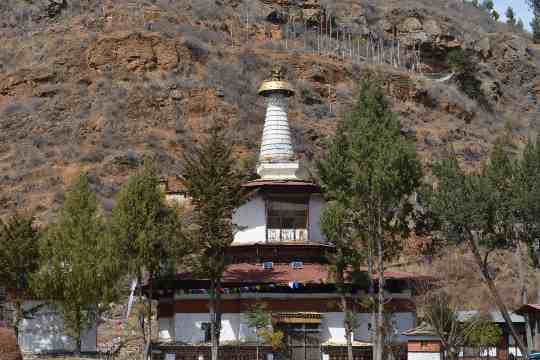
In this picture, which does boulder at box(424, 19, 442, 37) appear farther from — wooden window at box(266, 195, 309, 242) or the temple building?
wooden window at box(266, 195, 309, 242)

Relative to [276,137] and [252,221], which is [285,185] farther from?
[276,137]

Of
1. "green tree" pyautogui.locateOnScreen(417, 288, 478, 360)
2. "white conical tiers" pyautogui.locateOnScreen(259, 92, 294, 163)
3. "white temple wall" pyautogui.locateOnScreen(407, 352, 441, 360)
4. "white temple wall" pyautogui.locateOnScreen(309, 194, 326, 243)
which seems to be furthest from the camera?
"white conical tiers" pyautogui.locateOnScreen(259, 92, 294, 163)

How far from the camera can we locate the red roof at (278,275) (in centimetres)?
3938

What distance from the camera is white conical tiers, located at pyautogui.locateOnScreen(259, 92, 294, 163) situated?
149ft

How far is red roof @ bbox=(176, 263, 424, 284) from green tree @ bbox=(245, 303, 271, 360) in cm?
121

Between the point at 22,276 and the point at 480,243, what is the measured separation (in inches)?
778

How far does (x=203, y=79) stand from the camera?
290 ft

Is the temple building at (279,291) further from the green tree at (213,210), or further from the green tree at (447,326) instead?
the green tree at (447,326)

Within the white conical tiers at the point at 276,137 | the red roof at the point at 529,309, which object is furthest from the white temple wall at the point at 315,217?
the red roof at the point at 529,309

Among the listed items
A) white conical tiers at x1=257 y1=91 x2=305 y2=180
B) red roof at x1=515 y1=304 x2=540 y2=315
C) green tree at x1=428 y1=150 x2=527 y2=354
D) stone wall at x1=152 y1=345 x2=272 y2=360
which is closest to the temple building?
stone wall at x1=152 y1=345 x2=272 y2=360

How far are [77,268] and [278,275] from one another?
8.47 m

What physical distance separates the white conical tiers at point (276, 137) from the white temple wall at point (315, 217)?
310 centimetres

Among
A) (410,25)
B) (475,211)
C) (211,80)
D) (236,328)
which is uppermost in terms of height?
(410,25)

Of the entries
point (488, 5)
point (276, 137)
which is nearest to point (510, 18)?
point (488, 5)
